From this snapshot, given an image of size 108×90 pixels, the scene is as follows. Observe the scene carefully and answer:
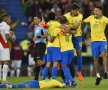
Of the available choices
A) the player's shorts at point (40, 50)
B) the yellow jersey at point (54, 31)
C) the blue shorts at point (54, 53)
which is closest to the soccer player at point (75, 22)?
the yellow jersey at point (54, 31)

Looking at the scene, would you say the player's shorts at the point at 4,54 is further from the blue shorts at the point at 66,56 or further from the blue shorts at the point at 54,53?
the blue shorts at the point at 66,56

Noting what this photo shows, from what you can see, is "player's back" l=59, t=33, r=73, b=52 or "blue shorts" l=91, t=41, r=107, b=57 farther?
"blue shorts" l=91, t=41, r=107, b=57

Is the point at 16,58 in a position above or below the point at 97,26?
below

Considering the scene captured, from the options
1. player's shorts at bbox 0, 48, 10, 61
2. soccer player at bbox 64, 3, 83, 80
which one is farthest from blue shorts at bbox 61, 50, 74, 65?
player's shorts at bbox 0, 48, 10, 61

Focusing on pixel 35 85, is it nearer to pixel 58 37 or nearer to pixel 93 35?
pixel 58 37

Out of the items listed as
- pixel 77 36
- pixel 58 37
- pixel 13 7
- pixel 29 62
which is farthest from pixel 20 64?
pixel 58 37

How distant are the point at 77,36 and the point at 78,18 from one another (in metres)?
0.79

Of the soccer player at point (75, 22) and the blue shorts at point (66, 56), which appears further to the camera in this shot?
the soccer player at point (75, 22)

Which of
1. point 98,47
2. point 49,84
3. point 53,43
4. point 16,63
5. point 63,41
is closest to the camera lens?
point 49,84

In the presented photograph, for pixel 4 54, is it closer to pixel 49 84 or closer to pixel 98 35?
pixel 49 84

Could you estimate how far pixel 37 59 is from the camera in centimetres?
2294

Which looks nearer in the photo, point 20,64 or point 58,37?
point 58,37

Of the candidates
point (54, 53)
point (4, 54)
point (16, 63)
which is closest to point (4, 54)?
point (4, 54)

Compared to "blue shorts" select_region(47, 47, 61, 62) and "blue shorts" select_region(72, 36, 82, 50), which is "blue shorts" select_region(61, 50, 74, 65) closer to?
"blue shorts" select_region(47, 47, 61, 62)
